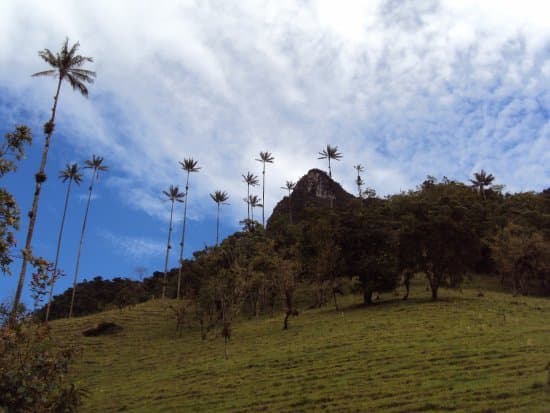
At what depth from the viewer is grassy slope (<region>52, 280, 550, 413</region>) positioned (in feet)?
64.7

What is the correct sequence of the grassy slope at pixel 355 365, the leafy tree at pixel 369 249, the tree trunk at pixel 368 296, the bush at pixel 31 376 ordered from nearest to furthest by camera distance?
the bush at pixel 31 376, the grassy slope at pixel 355 365, the tree trunk at pixel 368 296, the leafy tree at pixel 369 249

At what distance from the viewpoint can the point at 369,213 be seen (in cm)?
6016

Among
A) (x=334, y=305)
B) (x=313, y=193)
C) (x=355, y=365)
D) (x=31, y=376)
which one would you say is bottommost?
(x=355, y=365)

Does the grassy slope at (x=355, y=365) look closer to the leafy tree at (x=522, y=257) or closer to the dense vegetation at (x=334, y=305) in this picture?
the dense vegetation at (x=334, y=305)

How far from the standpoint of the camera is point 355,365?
2656 cm

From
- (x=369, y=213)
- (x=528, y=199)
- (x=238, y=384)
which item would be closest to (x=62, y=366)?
(x=238, y=384)

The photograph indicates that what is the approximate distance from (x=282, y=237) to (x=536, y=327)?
59700 mm

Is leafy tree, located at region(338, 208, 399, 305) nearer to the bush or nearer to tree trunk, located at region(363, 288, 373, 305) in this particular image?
tree trunk, located at region(363, 288, 373, 305)

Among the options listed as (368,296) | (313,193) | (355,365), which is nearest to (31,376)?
(355,365)

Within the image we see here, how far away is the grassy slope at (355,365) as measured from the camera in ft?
64.7

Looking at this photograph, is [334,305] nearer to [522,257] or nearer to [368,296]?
[368,296]

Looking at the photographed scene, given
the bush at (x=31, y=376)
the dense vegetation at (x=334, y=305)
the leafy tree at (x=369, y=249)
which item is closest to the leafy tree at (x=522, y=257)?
the dense vegetation at (x=334, y=305)

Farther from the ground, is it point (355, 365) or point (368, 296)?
point (368, 296)

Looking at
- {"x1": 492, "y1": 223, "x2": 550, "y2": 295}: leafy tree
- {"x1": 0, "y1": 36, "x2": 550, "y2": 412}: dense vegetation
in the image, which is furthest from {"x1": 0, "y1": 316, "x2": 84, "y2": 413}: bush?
{"x1": 492, "y1": 223, "x2": 550, "y2": 295}: leafy tree
